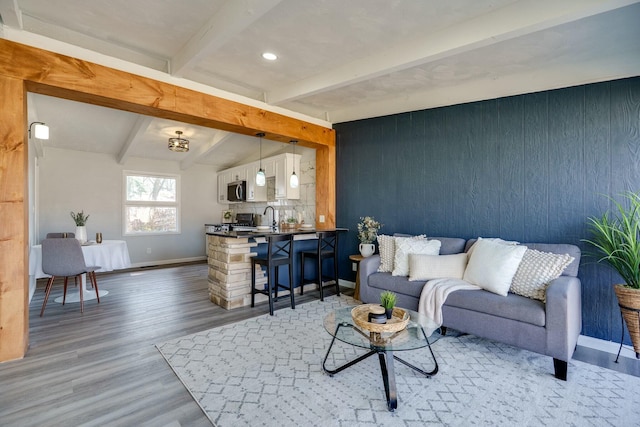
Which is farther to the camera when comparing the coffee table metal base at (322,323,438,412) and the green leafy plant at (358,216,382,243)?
the green leafy plant at (358,216,382,243)

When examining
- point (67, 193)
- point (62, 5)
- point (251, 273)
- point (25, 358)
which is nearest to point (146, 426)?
point (25, 358)

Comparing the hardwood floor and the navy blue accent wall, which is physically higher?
the navy blue accent wall

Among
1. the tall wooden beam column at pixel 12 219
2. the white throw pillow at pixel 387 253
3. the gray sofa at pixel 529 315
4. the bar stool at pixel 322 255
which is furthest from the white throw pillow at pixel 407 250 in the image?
the tall wooden beam column at pixel 12 219

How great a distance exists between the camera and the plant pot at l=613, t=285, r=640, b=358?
230cm

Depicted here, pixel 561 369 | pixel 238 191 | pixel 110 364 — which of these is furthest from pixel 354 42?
pixel 238 191

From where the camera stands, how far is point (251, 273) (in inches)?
155

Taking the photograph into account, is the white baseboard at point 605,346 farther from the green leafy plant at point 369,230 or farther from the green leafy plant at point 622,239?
the green leafy plant at point 369,230

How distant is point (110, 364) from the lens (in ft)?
7.92

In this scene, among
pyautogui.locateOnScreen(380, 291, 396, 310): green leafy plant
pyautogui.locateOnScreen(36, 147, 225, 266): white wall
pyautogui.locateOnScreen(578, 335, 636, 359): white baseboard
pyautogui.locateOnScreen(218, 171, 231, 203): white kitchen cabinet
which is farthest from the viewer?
pyautogui.locateOnScreen(218, 171, 231, 203): white kitchen cabinet

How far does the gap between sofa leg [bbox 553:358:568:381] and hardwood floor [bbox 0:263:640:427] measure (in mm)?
568

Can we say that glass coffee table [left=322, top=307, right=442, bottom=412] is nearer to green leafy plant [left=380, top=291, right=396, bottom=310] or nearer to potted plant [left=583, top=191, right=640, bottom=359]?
green leafy plant [left=380, top=291, right=396, bottom=310]

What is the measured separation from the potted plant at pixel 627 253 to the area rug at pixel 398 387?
0.45 m

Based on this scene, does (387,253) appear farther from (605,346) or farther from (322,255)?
(605,346)

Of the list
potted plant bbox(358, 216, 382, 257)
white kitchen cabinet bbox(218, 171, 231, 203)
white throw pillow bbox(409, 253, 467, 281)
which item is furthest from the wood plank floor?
white kitchen cabinet bbox(218, 171, 231, 203)
